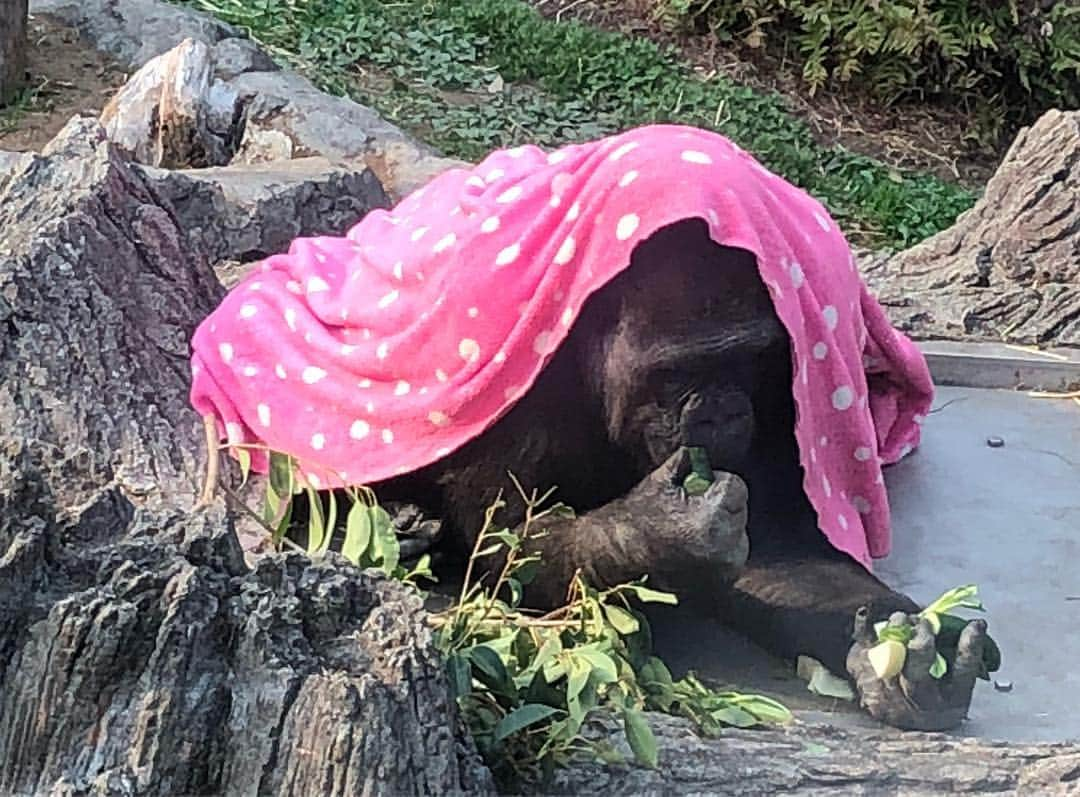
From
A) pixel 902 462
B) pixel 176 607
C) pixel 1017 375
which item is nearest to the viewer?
pixel 176 607

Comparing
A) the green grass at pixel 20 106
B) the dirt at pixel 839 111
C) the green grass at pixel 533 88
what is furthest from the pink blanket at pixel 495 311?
the dirt at pixel 839 111

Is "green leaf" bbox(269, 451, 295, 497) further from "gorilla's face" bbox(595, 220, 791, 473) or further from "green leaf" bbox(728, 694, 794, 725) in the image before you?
"green leaf" bbox(728, 694, 794, 725)

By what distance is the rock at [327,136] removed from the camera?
4160 mm

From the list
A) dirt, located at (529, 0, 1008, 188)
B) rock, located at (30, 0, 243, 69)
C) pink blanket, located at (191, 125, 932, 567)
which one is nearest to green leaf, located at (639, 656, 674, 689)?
pink blanket, located at (191, 125, 932, 567)

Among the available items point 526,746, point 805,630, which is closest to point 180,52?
point 805,630

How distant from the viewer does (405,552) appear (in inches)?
78.1

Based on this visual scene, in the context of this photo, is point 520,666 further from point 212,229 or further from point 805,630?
point 212,229

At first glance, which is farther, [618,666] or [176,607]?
[618,666]

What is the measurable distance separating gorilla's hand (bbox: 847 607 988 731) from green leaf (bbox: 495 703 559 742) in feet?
1.54

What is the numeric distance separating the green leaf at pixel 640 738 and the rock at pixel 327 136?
2733mm

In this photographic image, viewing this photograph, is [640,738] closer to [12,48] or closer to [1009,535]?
[1009,535]

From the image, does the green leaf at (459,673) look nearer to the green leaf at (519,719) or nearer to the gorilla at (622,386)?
the green leaf at (519,719)

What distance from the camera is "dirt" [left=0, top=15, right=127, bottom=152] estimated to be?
5.15m

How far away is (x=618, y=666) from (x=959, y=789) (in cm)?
34
